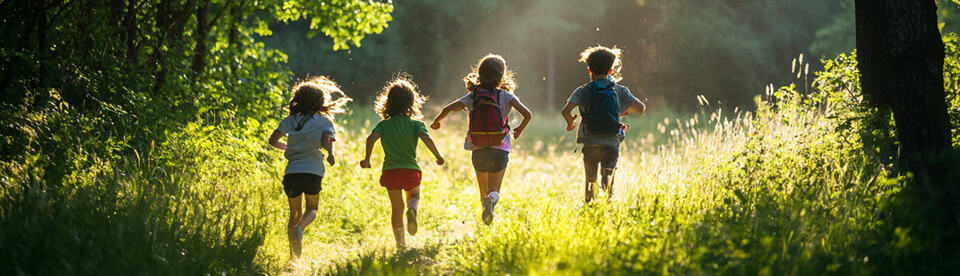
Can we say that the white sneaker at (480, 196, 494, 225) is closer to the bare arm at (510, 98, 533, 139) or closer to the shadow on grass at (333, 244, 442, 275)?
the shadow on grass at (333, 244, 442, 275)

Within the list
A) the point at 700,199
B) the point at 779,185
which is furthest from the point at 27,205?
the point at 779,185

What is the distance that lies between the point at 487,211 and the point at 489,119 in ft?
2.64

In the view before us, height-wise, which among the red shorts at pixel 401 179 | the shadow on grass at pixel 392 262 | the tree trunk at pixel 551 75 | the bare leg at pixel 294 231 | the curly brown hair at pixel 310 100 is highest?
the tree trunk at pixel 551 75

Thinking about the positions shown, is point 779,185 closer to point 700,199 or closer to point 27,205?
point 700,199

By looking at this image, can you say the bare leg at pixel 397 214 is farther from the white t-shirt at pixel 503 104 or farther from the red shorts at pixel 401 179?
the white t-shirt at pixel 503 104

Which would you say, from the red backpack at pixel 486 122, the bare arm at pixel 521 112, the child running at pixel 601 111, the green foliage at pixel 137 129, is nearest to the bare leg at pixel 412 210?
the red backpack at pixel 486 122

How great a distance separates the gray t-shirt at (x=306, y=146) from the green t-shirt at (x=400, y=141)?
0.48 meters

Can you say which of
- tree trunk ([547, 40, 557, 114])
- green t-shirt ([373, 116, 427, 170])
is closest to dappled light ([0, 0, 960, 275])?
green t-shirt ([373, 116, 427, 170])

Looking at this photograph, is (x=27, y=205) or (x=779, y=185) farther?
(x=779, y=185)

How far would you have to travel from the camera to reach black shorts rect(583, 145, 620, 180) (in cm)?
652

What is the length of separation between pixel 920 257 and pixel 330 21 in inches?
289

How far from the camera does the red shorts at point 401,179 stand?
6.25 metres

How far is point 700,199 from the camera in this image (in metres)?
5.41

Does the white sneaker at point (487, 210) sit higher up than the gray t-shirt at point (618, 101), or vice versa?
the gray t-shirt at point (618, 101)
